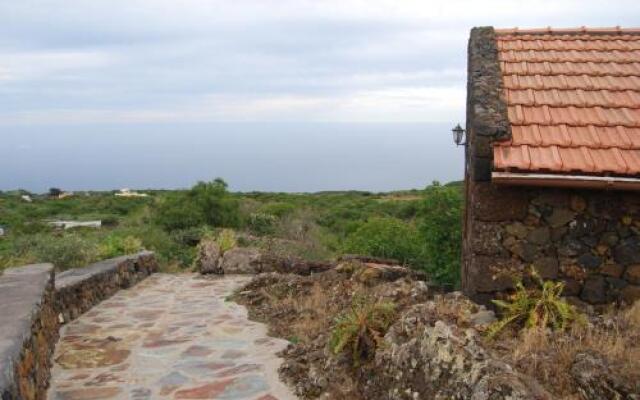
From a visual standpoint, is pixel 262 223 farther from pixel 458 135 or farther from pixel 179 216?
pixel 458 135

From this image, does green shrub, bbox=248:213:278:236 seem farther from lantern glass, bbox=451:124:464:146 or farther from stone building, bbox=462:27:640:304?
stone building, bbox=462:27:640:304

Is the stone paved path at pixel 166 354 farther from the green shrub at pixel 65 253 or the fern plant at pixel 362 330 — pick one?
the green shrub at pixel 65 253

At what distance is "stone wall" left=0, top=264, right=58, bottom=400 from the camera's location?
166 inches

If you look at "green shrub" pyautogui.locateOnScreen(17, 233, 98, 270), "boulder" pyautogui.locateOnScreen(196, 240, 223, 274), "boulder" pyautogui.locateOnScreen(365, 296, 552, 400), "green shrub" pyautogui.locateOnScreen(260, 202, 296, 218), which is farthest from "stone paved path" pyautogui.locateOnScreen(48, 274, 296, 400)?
"green shrub" pyautogui.locateOnScreen(260, 202, 296, 218)

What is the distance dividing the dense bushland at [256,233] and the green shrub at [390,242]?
25mm

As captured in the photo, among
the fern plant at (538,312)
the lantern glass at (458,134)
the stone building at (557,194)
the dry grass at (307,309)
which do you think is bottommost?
the dry grass at (307,309)

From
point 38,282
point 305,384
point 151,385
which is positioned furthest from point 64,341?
point 305,384

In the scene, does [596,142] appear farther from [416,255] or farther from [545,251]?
[416,255]

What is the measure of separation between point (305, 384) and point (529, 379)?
2.23 m

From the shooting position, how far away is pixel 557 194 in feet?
21.6

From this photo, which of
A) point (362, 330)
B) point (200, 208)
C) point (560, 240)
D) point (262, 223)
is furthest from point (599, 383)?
point (262, 223)

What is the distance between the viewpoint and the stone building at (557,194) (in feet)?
21.0

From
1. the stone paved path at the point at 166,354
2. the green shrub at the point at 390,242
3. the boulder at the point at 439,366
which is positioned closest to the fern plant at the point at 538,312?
the boulder at the point at 439,366

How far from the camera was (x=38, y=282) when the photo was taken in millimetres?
6945
